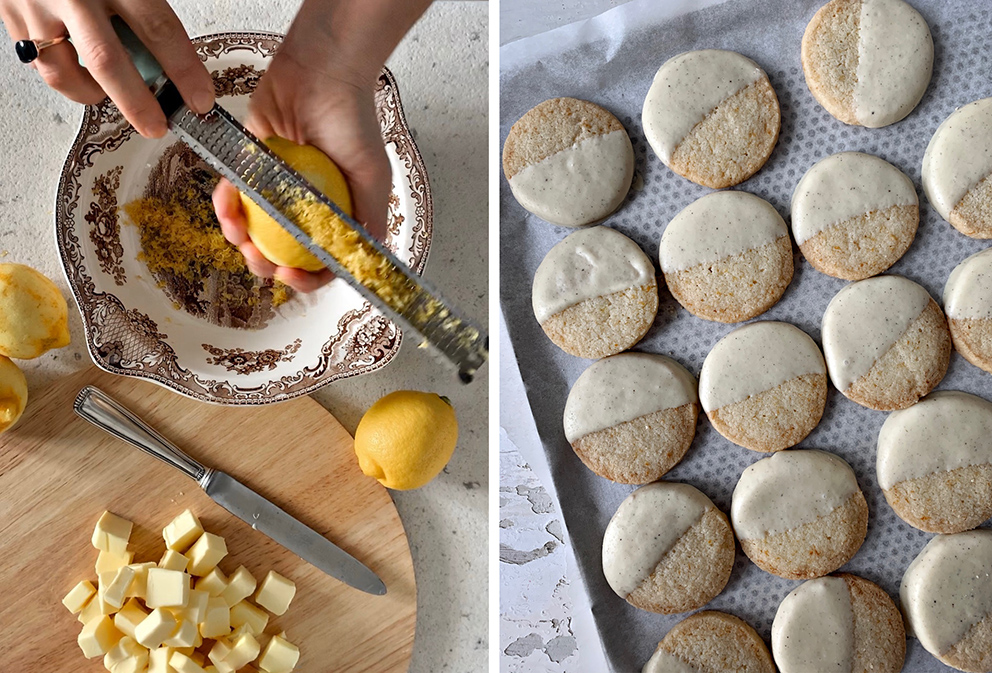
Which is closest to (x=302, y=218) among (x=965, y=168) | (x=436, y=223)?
(x=436, y=223)

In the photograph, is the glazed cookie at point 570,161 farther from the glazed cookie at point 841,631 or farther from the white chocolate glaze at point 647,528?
the glazed cookie at point 841,631

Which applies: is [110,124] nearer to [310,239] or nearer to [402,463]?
[310,239]

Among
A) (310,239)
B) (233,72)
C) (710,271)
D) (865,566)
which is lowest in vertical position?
(865,566)

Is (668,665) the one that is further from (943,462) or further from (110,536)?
(110,536)

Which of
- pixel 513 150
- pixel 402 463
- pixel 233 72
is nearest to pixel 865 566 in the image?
pixel 402 463

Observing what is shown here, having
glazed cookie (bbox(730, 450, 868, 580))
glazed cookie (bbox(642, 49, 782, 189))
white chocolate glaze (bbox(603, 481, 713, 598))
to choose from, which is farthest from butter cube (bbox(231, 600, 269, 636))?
glazed cookie (bbox(642, 49, 782, 189))

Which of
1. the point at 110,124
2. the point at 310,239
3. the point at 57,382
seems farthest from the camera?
the point at 57,382
